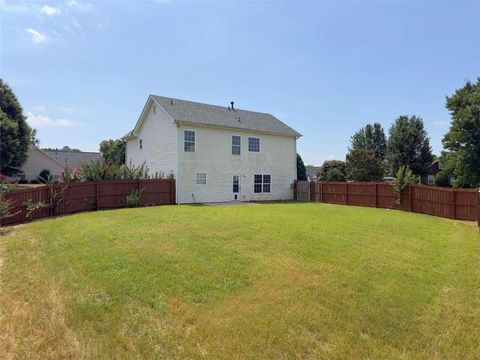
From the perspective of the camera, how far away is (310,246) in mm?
8188

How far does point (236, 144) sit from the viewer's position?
24.3m

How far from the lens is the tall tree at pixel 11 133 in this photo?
29413 millimetres

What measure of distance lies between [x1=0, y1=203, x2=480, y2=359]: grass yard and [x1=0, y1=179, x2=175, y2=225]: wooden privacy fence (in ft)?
15.3

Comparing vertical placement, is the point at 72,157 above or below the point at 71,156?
below

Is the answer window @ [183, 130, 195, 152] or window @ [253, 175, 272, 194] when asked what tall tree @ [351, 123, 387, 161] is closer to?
window @ [253, 175, 272, 194]

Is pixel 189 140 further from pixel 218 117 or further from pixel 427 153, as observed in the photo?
pixel 427 153

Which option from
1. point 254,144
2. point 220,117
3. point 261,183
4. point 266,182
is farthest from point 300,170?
point 220,117

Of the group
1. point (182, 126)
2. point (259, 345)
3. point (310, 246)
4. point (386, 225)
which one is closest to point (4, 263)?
point (259, 345)

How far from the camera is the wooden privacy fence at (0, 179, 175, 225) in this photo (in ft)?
42.8

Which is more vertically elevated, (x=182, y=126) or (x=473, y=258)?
(x=182, y=126)

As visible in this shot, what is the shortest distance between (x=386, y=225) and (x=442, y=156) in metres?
28.7

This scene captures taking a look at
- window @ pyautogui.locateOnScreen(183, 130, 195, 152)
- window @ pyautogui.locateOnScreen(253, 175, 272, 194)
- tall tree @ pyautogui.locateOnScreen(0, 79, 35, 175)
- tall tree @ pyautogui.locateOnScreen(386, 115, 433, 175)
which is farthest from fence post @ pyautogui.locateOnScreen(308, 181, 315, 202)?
tall tree @ pyautogui.locateOnScreen(0, 79, 35, 175)

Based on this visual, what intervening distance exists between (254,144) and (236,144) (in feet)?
5.36

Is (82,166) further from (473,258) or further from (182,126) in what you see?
(473,258)
